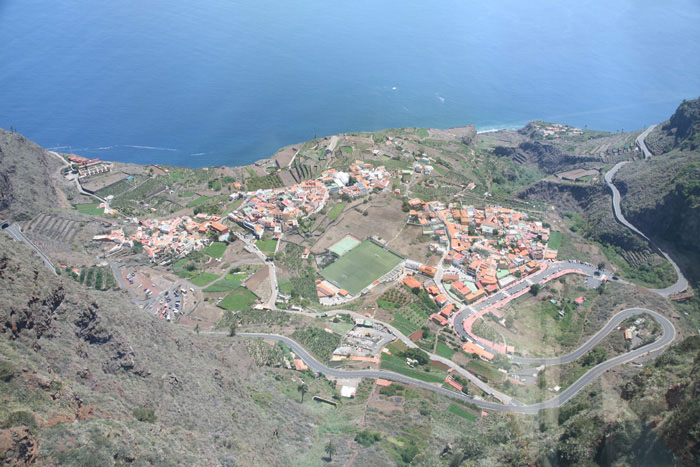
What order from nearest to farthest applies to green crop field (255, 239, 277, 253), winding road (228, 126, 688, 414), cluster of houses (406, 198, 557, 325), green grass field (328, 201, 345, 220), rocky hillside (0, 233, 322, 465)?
rocky hillside (0, 233, 322, 465) → winding road (228, 126, 688, 414) → cluster of houses (406, 198, 557, 325) → green crop field (255, 239, 277, 253) → green grass field (328, 201, 345, 220)

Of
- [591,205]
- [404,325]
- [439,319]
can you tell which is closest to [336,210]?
[404,325]

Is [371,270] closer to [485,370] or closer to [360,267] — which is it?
[360,267]

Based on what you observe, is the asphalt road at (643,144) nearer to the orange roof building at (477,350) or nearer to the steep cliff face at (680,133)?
the steep cliff face at (680,133)

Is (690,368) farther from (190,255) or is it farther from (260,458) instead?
(190,255)

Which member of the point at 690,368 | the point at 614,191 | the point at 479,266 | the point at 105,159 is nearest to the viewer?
the point at 690,368

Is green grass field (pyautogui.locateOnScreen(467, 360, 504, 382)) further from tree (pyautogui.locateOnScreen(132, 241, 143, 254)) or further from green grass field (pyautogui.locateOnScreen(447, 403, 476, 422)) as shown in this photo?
tree (pyautogui.locateOnScreen(132, 241, 143, 254))

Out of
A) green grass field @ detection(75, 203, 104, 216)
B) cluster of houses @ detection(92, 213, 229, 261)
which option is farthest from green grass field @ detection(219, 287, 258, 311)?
green grass field @ detection(75, 203, 104, 216)

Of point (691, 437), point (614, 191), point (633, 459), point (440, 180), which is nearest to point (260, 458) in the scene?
point (633, 459)
